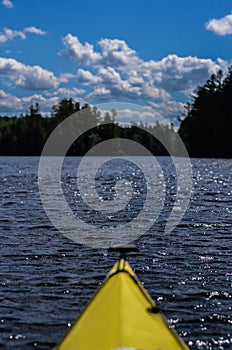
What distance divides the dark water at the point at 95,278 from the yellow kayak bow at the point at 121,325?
5.39 feet

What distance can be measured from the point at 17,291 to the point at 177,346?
5324 mm

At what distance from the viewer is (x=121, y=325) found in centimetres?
663

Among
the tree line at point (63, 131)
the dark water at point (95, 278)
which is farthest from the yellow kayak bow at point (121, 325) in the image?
the tree line at point (63, 131)

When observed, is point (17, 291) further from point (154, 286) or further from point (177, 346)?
point (177, 346)

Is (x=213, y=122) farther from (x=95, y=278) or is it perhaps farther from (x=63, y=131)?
(x=95, y=278)

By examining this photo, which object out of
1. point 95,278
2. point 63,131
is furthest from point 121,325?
point 63,131

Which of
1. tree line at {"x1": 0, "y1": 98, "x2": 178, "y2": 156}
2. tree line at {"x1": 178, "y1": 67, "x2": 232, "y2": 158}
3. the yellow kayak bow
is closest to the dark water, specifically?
the yellow kayak bow

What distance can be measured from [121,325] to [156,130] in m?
187

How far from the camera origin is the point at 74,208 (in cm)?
2764

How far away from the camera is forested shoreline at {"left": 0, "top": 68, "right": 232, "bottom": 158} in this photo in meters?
113

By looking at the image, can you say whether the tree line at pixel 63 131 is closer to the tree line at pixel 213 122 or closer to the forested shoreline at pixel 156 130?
the forested shoreline at pixel 156 130

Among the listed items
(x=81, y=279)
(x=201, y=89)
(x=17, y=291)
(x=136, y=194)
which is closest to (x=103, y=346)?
(x=17, y=291)

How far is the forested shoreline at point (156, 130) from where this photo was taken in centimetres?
11336

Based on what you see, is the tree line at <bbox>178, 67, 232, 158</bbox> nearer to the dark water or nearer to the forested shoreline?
the forested shoreline
